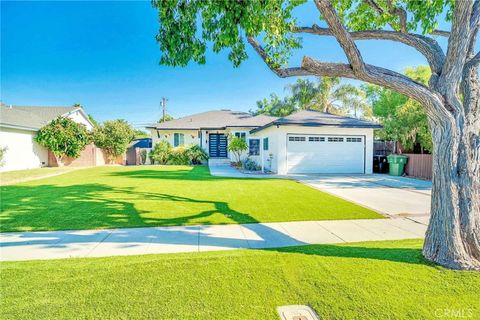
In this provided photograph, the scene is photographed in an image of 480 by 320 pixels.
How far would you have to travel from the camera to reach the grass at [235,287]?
2488 millimetres

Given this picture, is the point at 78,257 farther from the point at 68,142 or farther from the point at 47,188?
Answer: the point at 68,142

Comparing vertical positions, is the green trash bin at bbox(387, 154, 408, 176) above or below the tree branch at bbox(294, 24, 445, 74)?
below

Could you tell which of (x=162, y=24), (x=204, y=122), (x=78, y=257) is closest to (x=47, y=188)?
(x=78, y=257)

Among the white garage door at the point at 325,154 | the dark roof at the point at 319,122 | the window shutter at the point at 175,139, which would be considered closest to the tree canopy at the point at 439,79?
the dark roof at the point at 319,122

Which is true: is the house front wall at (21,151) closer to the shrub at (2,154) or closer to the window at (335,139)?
the shrub at (2,154)

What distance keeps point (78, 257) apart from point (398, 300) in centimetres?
436

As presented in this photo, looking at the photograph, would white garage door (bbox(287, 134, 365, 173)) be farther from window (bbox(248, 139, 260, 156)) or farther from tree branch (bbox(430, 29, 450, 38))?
tree branch (bbox(430, 29, 450, 38))

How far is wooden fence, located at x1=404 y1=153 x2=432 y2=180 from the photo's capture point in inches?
530

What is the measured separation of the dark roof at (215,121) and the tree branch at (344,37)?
17418mm

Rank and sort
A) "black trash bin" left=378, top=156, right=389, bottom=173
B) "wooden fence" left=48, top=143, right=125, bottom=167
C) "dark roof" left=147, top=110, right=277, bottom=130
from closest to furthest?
"black trash bin" left=378, top=156, right=389, bottom=173 < "wooden fence" left=48, top=143, right=125, bottom=167 < "dark roof" left=147, top=110, right=277, bottom=130

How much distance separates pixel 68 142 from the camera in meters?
19.4

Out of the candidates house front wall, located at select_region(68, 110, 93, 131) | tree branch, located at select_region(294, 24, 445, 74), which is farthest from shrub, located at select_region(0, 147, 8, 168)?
tree branch, located at select_region(294, 24, 445, 74)

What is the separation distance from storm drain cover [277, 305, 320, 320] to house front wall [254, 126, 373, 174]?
1241 centimetres

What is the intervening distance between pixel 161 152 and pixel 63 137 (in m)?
7.43
